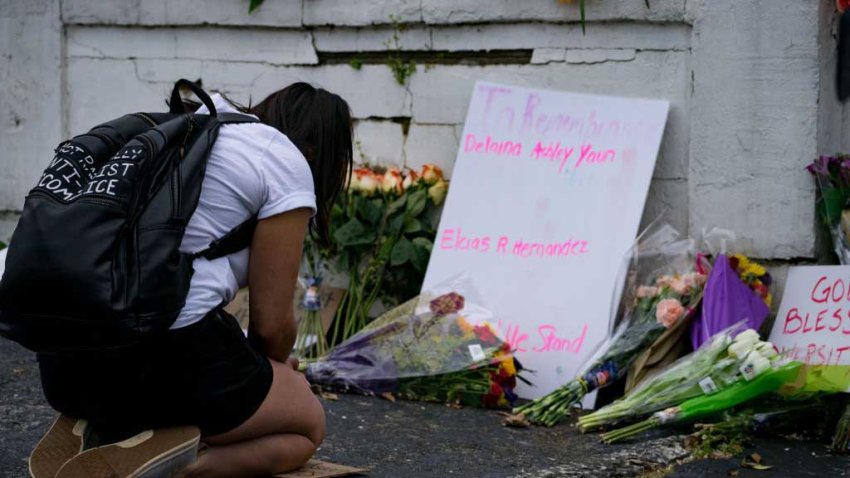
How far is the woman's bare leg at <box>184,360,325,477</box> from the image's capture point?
9.29ft

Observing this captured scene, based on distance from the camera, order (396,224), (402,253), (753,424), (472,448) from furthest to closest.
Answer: (396,224)
(402,253)
(753,424)
(472,448)

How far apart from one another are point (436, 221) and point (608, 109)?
0.98 m

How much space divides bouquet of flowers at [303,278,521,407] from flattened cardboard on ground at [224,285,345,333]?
620 millimetres

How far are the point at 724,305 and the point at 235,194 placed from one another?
230 centimetres

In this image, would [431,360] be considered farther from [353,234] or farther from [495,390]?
[353,234]

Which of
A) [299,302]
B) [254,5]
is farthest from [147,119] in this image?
[254,5]

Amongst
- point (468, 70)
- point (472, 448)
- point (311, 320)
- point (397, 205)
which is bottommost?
point (472, 448)

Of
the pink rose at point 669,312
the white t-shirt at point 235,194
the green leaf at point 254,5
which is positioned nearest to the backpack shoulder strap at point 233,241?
the white t-shirt at point 235,194

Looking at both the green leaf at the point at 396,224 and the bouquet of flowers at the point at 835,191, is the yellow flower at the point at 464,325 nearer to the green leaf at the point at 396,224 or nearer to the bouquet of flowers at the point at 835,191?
the green leaf at the point at 396,224

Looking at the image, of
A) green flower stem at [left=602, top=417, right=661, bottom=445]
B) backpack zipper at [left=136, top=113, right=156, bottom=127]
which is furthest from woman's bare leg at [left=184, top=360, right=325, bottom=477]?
green flower stem at [left=602, top=417, right=661, bottom=445]

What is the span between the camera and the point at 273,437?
2.94 m

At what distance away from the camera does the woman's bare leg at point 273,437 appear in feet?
9.29

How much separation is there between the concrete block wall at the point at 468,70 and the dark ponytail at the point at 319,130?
7.35ft

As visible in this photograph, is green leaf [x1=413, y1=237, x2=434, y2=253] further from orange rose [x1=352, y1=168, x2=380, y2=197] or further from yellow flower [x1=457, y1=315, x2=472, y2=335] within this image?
yellow flower [x1=457, y1=315, x2=472, y2=335]
